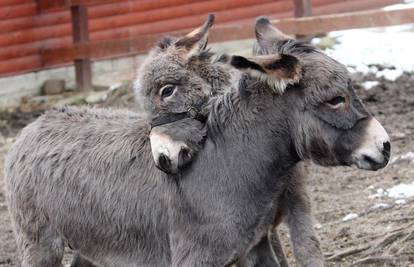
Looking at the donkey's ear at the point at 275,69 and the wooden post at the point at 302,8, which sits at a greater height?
the donkey's ear at the point at 275,69

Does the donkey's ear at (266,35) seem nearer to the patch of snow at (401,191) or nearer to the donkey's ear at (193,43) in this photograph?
the donkey's ear at (193,43)

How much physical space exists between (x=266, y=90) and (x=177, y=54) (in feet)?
2.08

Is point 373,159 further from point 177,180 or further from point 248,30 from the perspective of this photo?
point 248,30

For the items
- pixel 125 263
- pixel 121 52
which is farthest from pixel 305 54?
pixel 121 52

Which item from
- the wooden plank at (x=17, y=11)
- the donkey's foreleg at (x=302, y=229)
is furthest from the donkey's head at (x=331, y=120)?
the wooden plank at (x=17, y=11)

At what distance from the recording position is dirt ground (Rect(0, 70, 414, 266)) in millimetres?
6742

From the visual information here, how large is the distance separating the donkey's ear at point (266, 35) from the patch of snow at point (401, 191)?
9.31ft

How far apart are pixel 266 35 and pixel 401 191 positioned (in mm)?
2986

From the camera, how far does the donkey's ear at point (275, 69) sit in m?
4.99

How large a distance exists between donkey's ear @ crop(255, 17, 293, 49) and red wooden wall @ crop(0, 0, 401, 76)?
31.8 feet

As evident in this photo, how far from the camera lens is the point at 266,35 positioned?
559 centimetres

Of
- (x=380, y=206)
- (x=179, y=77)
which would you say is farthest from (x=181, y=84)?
(x=380, y=206)

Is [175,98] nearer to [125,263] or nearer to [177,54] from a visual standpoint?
[177,54]

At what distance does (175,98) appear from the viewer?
5484 mm
